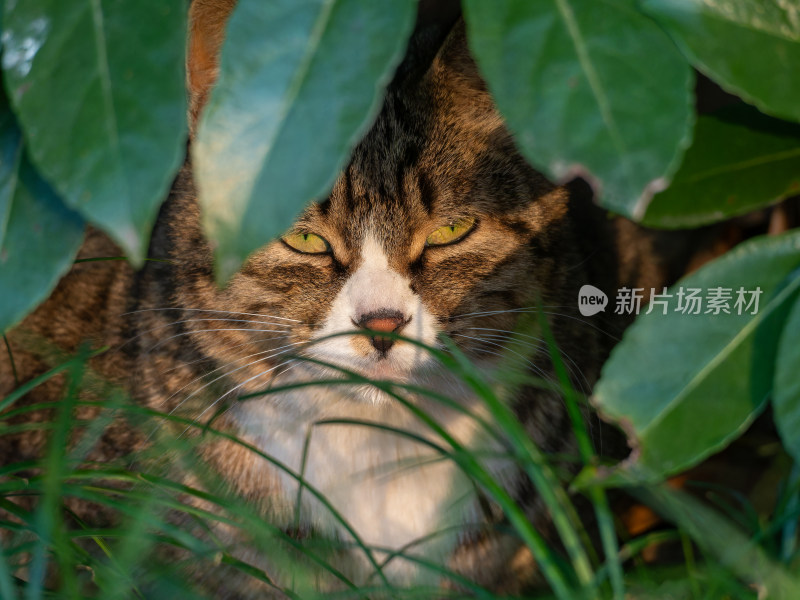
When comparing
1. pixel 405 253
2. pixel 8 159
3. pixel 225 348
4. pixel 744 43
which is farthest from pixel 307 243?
pixel 744 43

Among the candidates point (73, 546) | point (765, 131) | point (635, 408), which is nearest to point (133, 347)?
point (73, 546)

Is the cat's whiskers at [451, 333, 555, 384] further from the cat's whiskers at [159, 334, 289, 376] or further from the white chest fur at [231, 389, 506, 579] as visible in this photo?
the cat's whiskers at [159, 334, 289, 376]

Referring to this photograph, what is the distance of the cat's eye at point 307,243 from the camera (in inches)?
53.3

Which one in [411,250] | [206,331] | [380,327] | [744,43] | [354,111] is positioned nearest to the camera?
[354,111]

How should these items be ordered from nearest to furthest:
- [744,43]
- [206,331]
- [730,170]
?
[744,43] → [730,170] → [206,331]

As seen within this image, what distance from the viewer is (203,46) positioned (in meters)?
1.26

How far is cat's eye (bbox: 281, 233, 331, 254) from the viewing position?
135 centimetres

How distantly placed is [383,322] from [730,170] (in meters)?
0.54

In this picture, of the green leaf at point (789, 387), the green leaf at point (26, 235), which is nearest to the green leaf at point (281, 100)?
the green leaf at point (26, 235)

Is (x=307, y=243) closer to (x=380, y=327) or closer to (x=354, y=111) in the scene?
(x=380, y=327)

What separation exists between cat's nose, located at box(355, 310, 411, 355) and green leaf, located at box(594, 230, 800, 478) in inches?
18.1

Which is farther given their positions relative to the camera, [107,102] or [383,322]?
[383,322]

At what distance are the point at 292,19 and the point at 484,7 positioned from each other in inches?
6.9

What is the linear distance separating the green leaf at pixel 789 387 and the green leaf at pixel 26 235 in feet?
2.56
